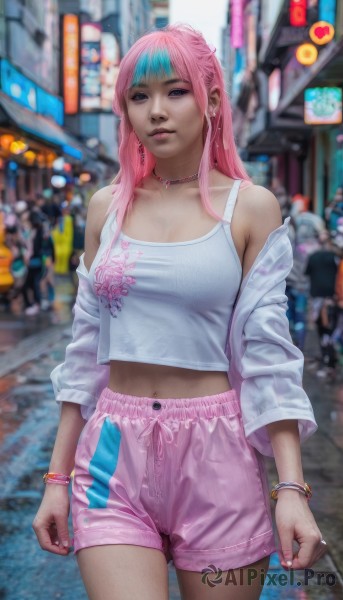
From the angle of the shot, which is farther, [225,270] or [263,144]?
[263,144]

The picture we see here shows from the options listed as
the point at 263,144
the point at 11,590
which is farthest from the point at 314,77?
→ the point at 263,144

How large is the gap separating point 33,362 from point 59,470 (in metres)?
9.96

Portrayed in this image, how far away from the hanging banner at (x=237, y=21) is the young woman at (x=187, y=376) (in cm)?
5944

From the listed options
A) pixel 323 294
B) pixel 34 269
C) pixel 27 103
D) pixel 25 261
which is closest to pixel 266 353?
pixel 323 294

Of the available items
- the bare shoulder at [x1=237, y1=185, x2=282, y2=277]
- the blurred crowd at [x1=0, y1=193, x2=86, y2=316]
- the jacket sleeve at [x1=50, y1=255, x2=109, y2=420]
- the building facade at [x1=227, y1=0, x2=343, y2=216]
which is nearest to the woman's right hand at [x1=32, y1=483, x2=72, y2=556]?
the jacket sleeve at [x1=50, y1=255, x2=109, y2=420]

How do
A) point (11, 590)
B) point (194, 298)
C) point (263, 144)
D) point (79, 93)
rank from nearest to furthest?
point (194, 298), point (11, 590), point (263, 144), point (79, 93)

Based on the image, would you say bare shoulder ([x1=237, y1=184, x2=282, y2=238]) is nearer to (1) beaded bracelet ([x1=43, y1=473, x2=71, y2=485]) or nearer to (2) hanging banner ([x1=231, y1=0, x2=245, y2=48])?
(1) beaded bracelet ([x1=43, y1=473, x2=71, y2=485])

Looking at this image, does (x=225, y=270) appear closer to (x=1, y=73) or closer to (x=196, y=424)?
(x=196, y=424)

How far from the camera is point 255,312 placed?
2.58m

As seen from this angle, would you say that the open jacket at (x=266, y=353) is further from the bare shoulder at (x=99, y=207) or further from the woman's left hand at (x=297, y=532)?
the bare shoulder at (x=99, y=207)

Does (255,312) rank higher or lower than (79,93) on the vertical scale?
higher

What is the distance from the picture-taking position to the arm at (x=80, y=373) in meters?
2.73

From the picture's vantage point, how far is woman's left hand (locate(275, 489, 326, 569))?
237 centimetres

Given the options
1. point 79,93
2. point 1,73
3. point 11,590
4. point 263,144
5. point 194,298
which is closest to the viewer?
point 194,298
